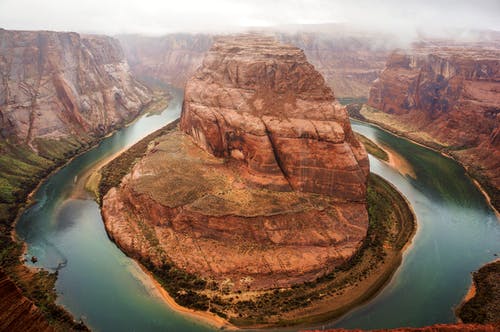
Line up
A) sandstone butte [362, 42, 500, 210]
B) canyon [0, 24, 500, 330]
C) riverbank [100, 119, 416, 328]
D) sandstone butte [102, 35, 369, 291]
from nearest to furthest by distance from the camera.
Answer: riverbank [100, 119, 416, 328] < sandstone butte [102, 35, 369, 291] < canyon [0, 24, 500, 330] < sandstone butte [362, 42, 500, 210]

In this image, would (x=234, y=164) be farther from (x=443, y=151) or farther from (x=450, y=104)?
(x=450, y=104)

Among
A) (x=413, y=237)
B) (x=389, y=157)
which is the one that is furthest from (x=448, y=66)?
(x=413, y=237)

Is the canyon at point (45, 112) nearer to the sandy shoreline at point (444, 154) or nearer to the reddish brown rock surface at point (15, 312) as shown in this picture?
the reddish brown rock surface at point (15, 312)

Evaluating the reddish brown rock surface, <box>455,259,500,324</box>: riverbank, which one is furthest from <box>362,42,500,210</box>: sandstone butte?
the reddish brown rock surface

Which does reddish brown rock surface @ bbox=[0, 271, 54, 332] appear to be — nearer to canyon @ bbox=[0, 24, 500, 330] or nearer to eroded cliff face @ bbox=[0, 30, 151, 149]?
canyon @ bbox=[0, 24, 500, 330]

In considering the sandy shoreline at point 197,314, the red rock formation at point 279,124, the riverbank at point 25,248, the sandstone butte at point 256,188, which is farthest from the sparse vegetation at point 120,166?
the sandy shoreline at point 197,314

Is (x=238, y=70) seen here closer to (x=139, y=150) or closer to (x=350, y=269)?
(x=139, y=150)
